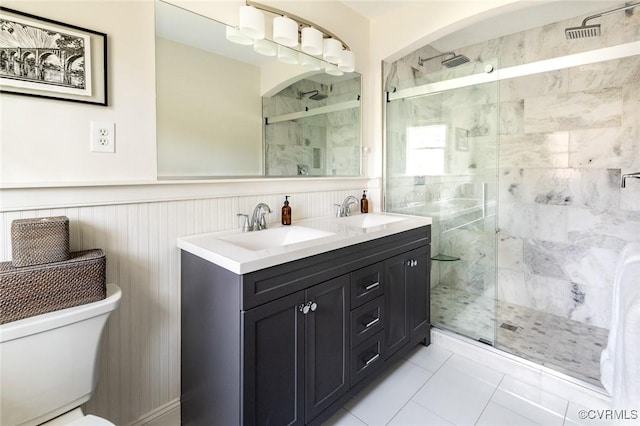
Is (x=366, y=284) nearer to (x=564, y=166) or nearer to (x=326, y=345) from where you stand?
(x=326, y=345)

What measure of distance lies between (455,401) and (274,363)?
3.54ft

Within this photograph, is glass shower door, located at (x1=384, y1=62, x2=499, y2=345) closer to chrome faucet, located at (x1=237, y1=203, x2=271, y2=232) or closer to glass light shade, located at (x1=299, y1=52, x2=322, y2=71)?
glass light shade, located at (x1=299, y1=52, x2=322, y2=71)

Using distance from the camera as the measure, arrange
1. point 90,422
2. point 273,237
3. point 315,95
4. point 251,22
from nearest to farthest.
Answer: point 90,422, point 251,22, point 273,237, point 315,95

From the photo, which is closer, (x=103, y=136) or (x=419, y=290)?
(x=103, y=136)

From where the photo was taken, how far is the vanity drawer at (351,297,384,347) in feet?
5.09

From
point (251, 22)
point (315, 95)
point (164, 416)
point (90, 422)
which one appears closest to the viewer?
point (90, 422)

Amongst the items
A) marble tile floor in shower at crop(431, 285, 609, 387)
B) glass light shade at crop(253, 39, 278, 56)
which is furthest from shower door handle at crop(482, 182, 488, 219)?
glass light shade at crop(253, 39, 278, 56)

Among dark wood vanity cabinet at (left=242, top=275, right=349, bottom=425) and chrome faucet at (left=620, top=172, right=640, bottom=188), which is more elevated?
chrome faucet at (left=620, top=172, right=640, bottom=188)

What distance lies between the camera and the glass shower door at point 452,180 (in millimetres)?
2295

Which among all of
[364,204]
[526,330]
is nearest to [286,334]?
[364,204]

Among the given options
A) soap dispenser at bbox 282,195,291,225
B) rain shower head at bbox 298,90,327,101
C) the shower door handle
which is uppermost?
rain shower head at bbox 298,90,327,101

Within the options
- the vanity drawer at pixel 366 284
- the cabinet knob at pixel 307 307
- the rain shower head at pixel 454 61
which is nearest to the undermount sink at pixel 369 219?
the vanity drawer at pixel 366 284

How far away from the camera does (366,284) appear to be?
1611 millimetres

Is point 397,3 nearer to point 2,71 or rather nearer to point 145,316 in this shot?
point 2,71
